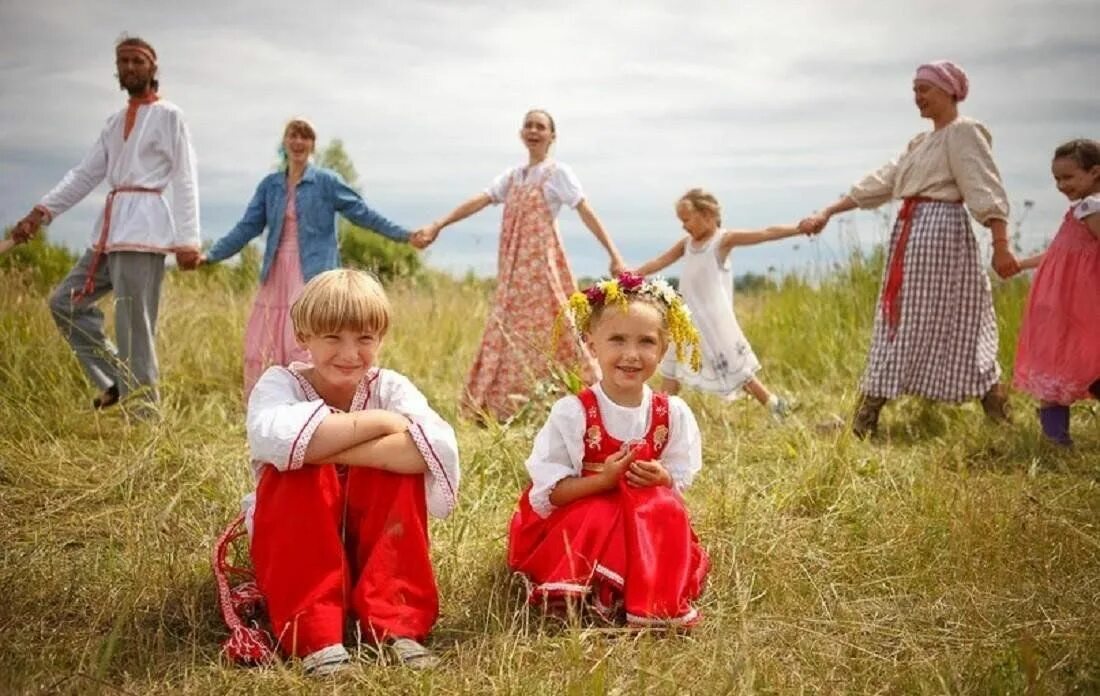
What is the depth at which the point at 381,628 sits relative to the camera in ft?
8.73

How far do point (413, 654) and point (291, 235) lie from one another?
384 cm

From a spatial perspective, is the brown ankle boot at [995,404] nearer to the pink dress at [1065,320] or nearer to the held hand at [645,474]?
the pink dress at [1065,320]

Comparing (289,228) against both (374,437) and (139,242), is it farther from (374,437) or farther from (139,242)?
(374,437)

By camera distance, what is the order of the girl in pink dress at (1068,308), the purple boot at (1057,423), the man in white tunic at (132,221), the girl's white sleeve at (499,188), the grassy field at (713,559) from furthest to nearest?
the girl's white sleeve at (499,188), the man in white tunic at (132,221), the purple boot at (1057,423), the girl in pink dress at (1068,308), the grassy field at (713,559)

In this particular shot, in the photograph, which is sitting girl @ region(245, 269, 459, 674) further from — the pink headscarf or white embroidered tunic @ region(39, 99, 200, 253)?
the pink headscarf

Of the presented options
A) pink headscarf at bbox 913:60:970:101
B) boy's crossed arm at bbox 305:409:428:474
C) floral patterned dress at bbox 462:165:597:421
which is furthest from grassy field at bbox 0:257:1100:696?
pink headscarf at bbox 913:60:970:101

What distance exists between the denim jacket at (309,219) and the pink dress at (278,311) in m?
0.04

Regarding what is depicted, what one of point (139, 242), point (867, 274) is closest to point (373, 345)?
point (139, 242)

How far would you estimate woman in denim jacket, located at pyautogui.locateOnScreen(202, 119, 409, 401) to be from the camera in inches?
231

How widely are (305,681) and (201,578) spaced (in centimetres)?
86

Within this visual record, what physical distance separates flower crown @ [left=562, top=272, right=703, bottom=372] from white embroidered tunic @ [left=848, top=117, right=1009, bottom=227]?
115 inches

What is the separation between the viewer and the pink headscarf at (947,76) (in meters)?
5.39

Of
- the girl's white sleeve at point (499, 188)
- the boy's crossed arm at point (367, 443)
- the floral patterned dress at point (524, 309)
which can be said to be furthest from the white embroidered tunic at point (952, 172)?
the boy's crossed arm at point (367, 443)

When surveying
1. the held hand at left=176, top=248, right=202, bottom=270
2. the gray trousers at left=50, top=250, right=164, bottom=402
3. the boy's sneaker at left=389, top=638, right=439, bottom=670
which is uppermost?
the held hand at left=176, top=248, right=202, bottom=270
